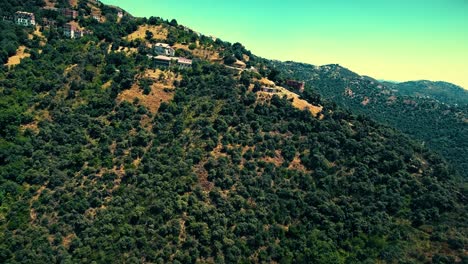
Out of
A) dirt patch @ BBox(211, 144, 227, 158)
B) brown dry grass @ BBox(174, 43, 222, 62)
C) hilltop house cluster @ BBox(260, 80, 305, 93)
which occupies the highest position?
brown dry grass @ BBox(174, 43, 222, 62)

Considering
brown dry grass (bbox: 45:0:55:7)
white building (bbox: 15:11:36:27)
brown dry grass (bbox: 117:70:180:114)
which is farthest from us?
brown dry grass (bbox: 45:0:55:7)

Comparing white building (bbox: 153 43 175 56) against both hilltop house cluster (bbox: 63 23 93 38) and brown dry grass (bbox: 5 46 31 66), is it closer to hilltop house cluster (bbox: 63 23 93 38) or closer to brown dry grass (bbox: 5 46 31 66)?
hilltop house cluster (bbox: 63 23 93 38)

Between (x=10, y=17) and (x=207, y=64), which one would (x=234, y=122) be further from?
(x=10, y=17)

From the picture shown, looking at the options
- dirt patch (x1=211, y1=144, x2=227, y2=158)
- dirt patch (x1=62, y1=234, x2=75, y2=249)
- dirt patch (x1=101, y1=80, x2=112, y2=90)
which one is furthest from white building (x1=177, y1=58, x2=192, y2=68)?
dirt patch (x1=62, y1=234, x2=75, y2=249)

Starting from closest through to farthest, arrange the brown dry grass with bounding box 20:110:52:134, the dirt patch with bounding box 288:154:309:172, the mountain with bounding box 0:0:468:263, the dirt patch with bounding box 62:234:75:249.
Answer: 1. the dirt patch with bounding box 62:234:75:249
2. the mountain with bounding box 0:0:468:263
3. the dirt patch with bounding box 288:154:309:172
4. the brown dry grass with bounding box 20:110:52:134

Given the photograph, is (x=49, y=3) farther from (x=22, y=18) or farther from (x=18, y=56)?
(x=18, y=56)

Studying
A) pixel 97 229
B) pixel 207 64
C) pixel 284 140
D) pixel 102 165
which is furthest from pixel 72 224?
pixel 207 64
